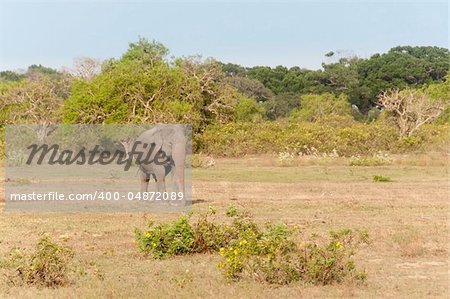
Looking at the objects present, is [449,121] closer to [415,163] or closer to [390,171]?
[415,163]

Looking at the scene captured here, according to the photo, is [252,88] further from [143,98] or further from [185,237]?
[185,237]

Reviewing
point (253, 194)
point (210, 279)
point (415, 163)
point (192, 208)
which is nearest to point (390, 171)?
point (415, 163)

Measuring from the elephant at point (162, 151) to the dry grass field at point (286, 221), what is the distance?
37.5 inches

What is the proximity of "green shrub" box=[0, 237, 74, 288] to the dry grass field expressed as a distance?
20cm

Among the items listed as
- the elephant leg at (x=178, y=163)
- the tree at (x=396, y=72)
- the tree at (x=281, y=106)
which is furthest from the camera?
the tree at (x=396, y=72)

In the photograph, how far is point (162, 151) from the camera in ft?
57.8

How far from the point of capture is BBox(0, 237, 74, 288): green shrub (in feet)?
30.5

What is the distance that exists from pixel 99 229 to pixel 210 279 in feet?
15.5

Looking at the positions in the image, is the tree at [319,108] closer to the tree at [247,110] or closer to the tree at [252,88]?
the tree at [247,110]

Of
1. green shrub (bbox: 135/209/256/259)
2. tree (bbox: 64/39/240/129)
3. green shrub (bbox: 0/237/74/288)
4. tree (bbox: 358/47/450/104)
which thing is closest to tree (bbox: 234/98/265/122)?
tree (bbox: 64/39/240/129)

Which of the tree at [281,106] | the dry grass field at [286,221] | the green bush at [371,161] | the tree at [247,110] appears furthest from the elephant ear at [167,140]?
the tree at [281,106]

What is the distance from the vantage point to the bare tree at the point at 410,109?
44750 millimetres

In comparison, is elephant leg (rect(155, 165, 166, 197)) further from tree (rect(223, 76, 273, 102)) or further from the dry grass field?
tree (rect(223, 76, 273, 102))

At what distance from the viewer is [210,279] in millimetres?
9688
